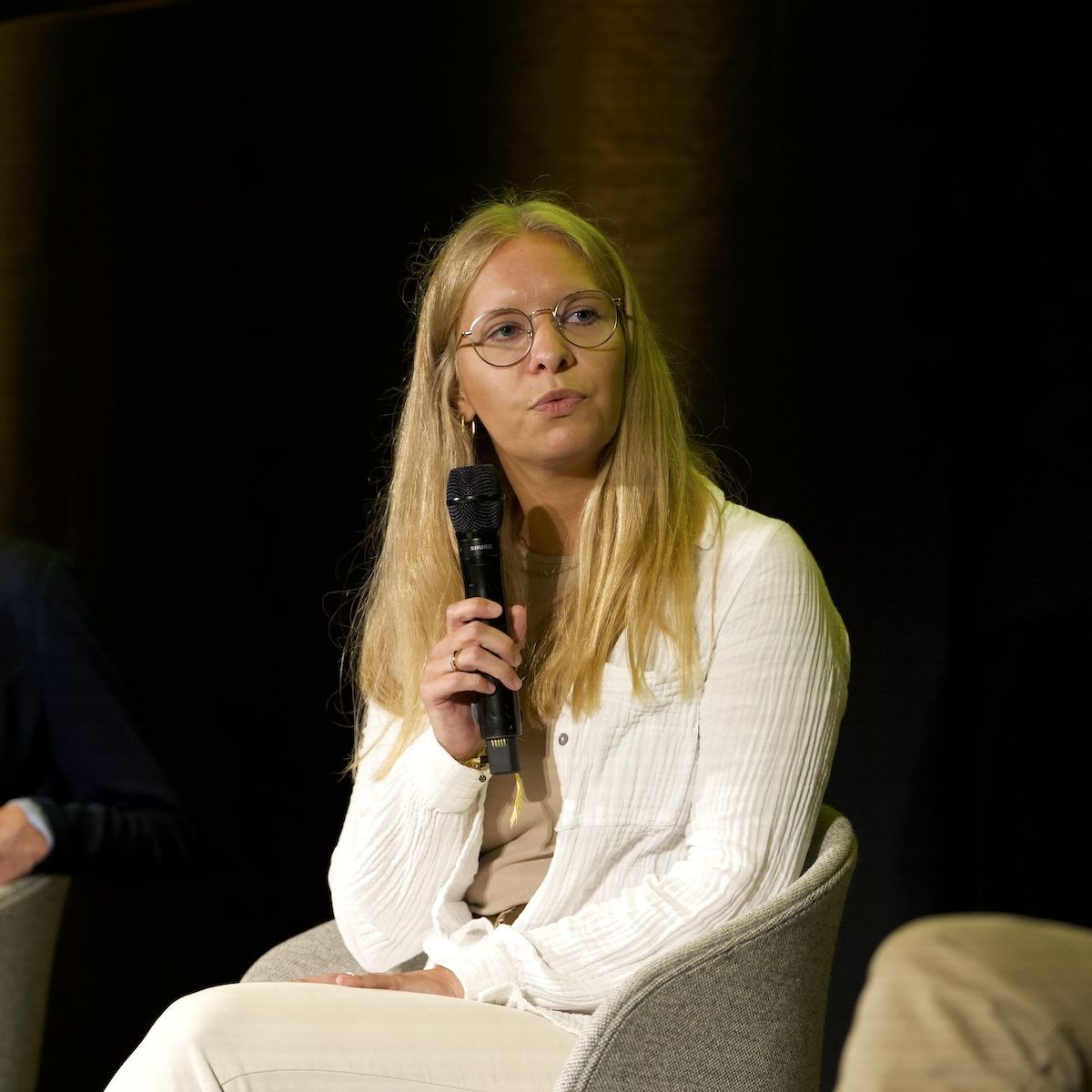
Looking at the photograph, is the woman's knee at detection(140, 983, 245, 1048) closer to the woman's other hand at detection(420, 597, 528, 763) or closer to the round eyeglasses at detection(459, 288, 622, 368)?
the woman's other hand at detection(420, 597, 528, 763)

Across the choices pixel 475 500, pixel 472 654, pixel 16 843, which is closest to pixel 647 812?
pixel 472 654

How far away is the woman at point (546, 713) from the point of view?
4.52 feet

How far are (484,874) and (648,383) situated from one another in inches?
25.0

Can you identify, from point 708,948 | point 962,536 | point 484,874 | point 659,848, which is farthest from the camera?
point 962,536

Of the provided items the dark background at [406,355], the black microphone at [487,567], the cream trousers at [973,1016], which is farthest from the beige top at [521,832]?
the cream trousers at [973,1016]

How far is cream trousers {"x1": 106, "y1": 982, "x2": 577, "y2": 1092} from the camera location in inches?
51.3

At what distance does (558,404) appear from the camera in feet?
5.38

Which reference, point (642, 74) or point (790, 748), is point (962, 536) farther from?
point (642, 74)

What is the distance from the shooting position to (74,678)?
7.52ft

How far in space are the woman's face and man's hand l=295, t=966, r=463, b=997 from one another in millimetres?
610

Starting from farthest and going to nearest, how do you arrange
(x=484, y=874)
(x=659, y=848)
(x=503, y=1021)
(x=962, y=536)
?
(x=962, y=536), (x=484, y=874), (x=659, y=848), (x=503, y=1021)

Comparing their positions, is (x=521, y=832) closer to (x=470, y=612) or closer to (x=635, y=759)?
(x=635, y=759)

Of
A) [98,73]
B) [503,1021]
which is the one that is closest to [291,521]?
[98,73]

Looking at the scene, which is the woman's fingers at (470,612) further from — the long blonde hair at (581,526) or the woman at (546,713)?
the long blonde hair at (581,526)
